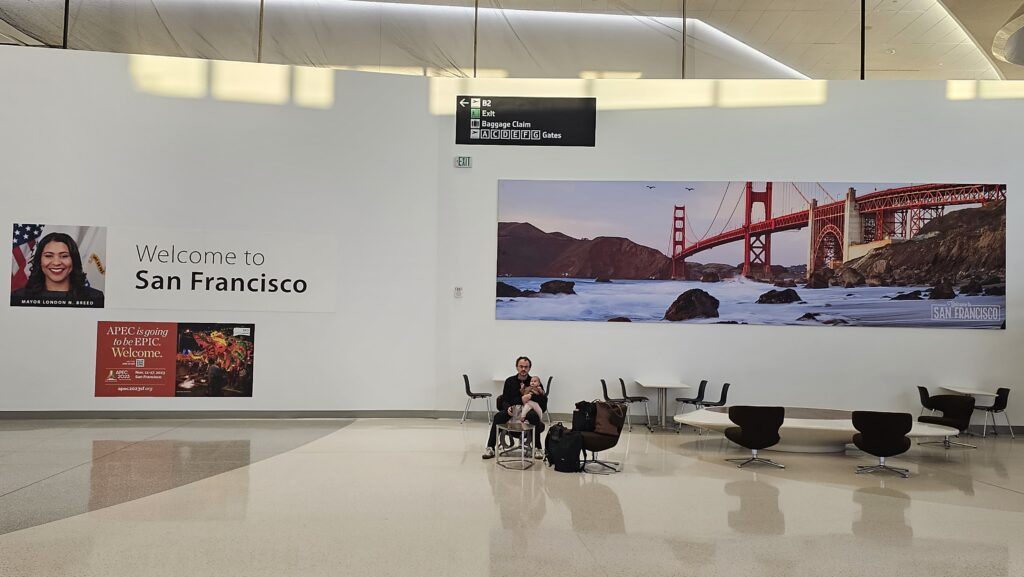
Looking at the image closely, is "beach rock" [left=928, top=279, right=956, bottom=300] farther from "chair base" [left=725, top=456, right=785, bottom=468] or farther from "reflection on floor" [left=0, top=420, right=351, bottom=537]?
"reflection on floor" [left=0, top=420, right=351, bottom=537]

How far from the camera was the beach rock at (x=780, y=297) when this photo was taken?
10820 mm

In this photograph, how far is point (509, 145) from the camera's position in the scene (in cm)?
1115

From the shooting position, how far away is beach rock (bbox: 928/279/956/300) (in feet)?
35.1

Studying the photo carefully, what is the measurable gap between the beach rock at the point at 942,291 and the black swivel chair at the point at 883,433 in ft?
13.3

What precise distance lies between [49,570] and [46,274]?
7.48 m

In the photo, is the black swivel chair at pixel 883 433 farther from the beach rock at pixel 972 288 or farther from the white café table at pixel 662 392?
the beach rock at pixel 972 288

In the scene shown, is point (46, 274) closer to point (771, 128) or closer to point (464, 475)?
point (464, 475)

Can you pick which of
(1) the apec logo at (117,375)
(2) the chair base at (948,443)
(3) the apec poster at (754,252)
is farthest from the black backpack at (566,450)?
(1) the apec logo at (117,375)

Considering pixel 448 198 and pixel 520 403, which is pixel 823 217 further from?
pixel 520 403

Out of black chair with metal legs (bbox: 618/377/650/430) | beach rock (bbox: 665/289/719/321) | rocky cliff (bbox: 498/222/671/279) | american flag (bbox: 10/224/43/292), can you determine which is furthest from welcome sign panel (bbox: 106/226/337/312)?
beach rock (bbox: 665/289/719/321)

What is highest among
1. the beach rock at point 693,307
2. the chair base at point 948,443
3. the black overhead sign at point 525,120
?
the black overhead sign at point 525,120

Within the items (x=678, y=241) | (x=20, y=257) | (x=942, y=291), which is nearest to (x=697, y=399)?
(x=678, y=241)

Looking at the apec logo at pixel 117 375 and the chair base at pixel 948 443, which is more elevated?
the apec logo at pixel 117 375

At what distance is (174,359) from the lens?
10422 millimetres
